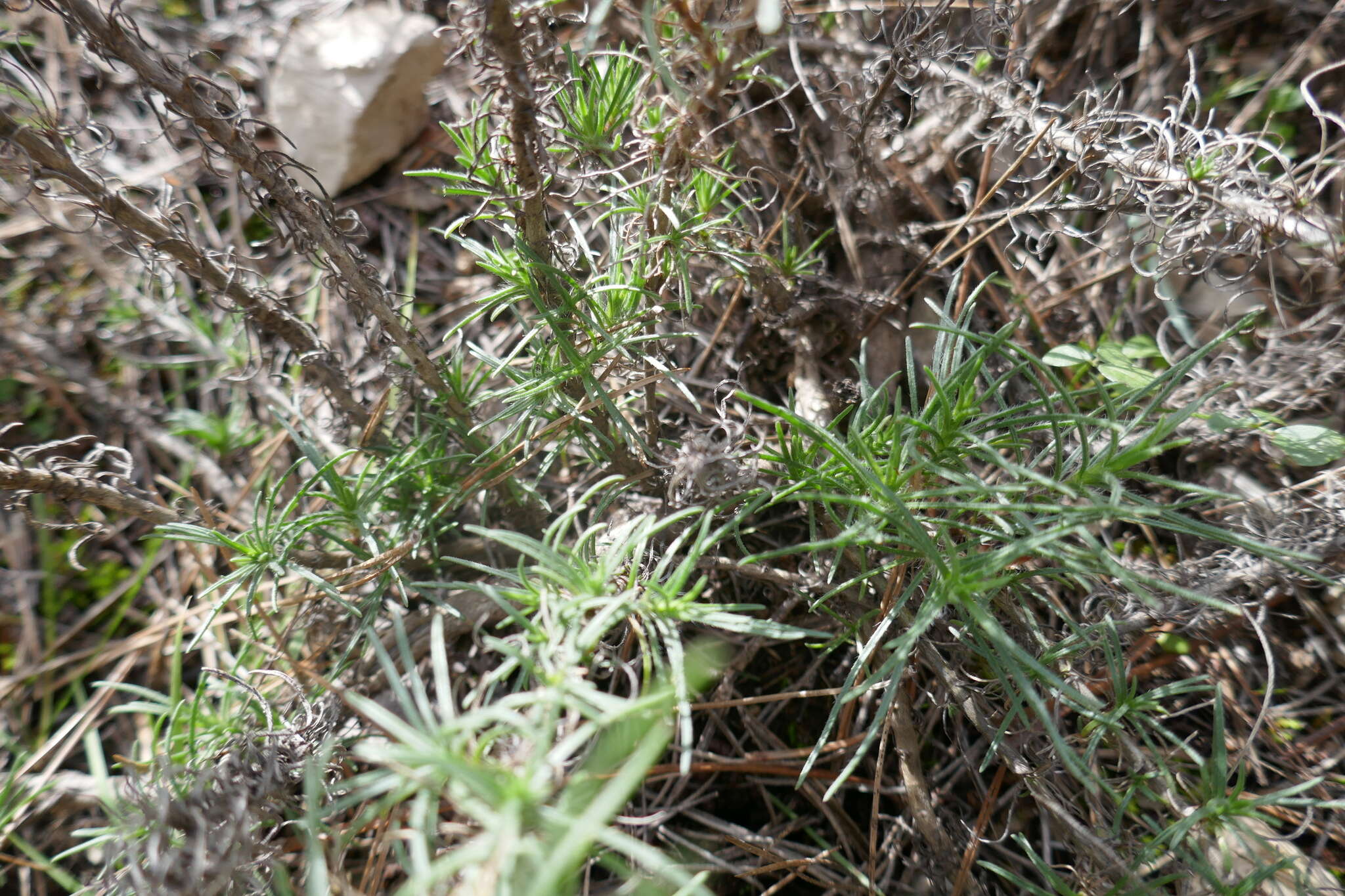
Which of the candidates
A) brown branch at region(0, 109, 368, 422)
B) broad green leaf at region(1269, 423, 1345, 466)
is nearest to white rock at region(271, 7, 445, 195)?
brown branch at region(0, 109, 368, 422)

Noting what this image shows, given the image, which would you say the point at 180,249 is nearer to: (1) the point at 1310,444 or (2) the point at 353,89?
(2) the point at 353,89

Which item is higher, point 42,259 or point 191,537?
point 42,259

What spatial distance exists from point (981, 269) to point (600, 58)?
3.57ft

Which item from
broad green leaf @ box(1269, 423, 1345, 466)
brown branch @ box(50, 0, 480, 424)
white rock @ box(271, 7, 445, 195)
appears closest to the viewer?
brown branch @ box(50, 0, 480, 424)

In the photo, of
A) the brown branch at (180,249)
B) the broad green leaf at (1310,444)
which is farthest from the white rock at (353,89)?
the broad green leaf at (1310,444)

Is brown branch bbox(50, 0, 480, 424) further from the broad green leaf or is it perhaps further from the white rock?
the broad green leaf

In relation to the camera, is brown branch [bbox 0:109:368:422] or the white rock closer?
brown branch [bbox 0:109:368:422]

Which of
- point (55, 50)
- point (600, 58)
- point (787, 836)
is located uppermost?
point (55, 50)

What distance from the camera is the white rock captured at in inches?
94.2

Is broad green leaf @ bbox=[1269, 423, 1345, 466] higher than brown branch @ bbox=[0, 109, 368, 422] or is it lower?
lower

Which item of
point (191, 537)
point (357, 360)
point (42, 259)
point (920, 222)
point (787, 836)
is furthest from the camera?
point (42, 259)

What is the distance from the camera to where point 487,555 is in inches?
65.9

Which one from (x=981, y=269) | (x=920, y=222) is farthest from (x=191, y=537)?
(x=981, y=269)

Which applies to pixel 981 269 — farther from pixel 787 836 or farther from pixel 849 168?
pixel 787 836
